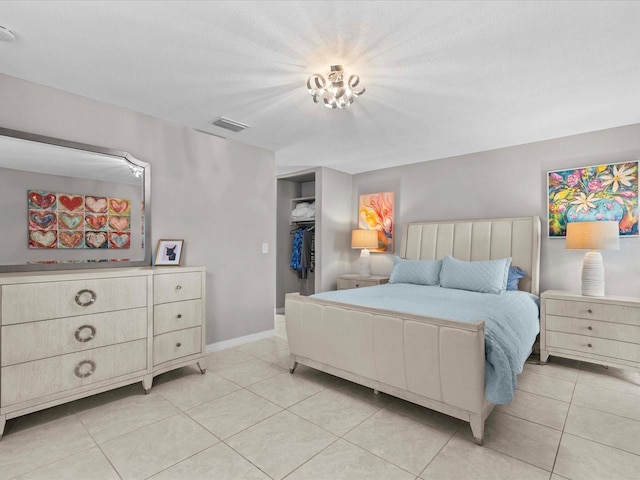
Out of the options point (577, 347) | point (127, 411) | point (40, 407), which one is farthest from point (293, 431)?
point (577, 347)

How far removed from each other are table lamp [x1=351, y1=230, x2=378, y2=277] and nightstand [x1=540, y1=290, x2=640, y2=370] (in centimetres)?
220

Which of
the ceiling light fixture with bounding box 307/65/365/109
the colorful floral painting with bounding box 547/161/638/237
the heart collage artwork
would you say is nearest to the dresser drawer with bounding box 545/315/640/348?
the colorful floral painting with bounding box 547/161/638/237

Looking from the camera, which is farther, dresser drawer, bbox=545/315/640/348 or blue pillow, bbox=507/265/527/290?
blue pillow, bbox=507/265/527/290

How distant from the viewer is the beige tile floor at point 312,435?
165 centimetres

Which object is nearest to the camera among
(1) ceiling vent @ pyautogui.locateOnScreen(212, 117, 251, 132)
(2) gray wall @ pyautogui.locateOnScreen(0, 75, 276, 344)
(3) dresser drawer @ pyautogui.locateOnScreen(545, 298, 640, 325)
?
(2) gray wall @ pyautogui.locateOnScreen(0, 75, 276, 344)

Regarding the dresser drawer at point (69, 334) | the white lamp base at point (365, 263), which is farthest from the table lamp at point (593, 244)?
the dresser drawer at point (69, 334)

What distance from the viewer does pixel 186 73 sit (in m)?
2.25

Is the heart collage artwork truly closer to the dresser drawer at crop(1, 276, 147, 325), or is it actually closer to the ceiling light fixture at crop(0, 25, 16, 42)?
the dresser drawer at crop(1, 276, 147, 325)

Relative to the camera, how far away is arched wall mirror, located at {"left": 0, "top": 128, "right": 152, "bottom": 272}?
230 cm

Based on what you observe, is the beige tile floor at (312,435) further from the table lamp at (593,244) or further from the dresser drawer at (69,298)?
the table lamp at (593,244)

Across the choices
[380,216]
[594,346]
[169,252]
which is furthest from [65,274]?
[594,346]

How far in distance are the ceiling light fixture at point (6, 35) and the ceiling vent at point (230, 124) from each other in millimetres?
1425

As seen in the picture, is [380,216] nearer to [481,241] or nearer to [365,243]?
[365,243]

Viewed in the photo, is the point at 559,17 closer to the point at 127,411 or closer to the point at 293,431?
the point at 293,431
